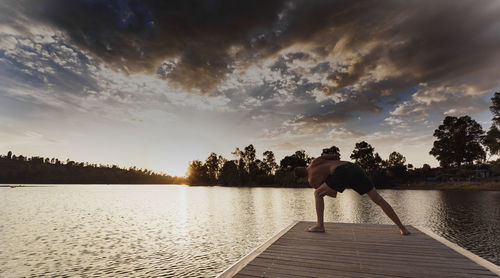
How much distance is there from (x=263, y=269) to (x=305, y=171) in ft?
11.4

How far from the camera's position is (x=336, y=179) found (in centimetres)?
679

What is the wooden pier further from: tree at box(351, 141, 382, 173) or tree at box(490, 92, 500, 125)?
tree at box(351, 141, 382, 173)

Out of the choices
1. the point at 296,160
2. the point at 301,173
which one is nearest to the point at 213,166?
the point at 296,160

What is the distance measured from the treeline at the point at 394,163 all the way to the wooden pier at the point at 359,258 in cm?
7117

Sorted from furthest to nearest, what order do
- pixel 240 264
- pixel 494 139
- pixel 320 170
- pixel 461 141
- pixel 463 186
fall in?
1. pixel 461 141
2. pixel 463 186
3. pixel 494 139
4. pixel 320 170
5. pixel 240 264

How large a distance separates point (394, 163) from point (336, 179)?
133 m

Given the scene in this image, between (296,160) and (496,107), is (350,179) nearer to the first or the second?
(496,107)

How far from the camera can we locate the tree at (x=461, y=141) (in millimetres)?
83812

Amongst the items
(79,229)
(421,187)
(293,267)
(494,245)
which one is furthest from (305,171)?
(421,187)

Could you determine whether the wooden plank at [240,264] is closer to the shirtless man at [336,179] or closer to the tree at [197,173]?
the shirtless man at [336,179]

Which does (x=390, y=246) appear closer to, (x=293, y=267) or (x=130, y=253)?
(x=293, y=267)

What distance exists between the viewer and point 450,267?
14.8 feet

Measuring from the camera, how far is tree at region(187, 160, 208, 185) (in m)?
158

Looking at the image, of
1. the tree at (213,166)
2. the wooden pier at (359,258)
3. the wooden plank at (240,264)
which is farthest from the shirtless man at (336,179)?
the tree at (213,166)
